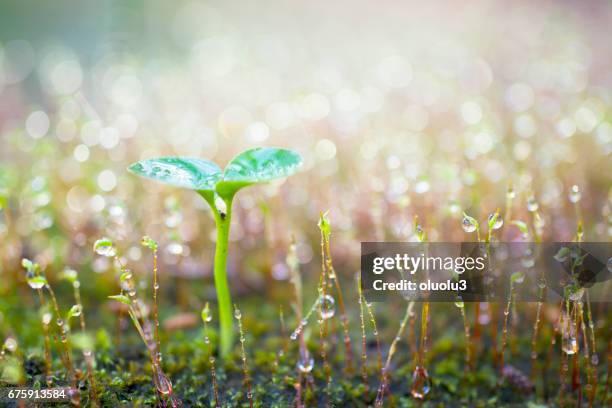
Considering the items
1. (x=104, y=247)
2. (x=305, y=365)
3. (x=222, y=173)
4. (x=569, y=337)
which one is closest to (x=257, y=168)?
(x=222, y=173)

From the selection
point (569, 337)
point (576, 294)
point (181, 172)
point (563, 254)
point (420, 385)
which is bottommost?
point (420, 385)

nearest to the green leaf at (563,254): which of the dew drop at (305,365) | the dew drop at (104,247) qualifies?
the dew drop at (305,365)

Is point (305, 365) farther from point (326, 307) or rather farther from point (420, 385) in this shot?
point (420, 385)

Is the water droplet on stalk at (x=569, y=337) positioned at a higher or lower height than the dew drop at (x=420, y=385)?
higher

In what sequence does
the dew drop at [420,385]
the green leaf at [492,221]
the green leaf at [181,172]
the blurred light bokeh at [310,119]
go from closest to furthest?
1. the green leaf at [181,172]
2. the green leaf at [492,221]
3. the dew drop at [420,385]
4. the blurred light bokeh at [310,119]

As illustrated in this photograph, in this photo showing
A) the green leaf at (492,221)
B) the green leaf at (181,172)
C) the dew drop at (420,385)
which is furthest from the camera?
the dew drop at (420,385)

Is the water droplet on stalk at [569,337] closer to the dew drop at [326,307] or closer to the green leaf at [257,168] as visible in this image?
the dew drop at [326,307]

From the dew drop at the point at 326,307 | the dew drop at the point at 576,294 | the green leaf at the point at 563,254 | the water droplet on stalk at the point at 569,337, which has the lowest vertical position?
the water droplet on stalk at the point at 569,337

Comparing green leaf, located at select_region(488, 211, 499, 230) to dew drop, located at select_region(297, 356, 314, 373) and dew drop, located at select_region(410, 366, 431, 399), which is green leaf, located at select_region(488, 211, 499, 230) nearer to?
dew drop, located at select_region(410, 366, 431, 399)

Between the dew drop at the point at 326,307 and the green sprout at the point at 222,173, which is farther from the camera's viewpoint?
the dew drop at the point at 326,307
